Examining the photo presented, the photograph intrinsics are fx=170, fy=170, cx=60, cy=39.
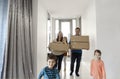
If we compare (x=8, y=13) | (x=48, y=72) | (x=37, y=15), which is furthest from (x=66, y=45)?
(x=48, y=72)

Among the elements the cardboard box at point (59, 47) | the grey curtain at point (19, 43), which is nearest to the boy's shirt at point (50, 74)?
the grey curtain at point (19, 43)

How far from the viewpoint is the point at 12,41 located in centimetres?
390

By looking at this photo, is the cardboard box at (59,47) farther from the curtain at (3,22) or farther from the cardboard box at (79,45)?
the curtain at (3,22)

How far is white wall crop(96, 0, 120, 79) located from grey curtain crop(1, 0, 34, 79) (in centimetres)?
188

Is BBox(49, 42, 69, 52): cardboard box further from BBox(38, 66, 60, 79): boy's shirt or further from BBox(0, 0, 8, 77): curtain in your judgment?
BBox(38, 66, 60, 79): boy's shirt

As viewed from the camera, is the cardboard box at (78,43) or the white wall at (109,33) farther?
the cardboard box at (78,43)

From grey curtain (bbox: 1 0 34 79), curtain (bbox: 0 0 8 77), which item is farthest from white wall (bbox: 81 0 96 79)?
curtain (bbox: 0 0 8 77)

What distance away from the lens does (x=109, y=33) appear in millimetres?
4488

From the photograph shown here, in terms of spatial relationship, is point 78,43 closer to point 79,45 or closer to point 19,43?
point 79,45

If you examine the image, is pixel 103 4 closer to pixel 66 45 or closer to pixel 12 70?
pixel 66 45

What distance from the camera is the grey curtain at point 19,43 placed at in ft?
12.6

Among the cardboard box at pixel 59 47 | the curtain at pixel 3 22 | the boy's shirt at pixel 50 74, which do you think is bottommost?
the boy's shirt at pixel 50 74

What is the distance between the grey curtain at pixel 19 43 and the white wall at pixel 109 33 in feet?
6.16

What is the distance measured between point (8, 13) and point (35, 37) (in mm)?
1235
